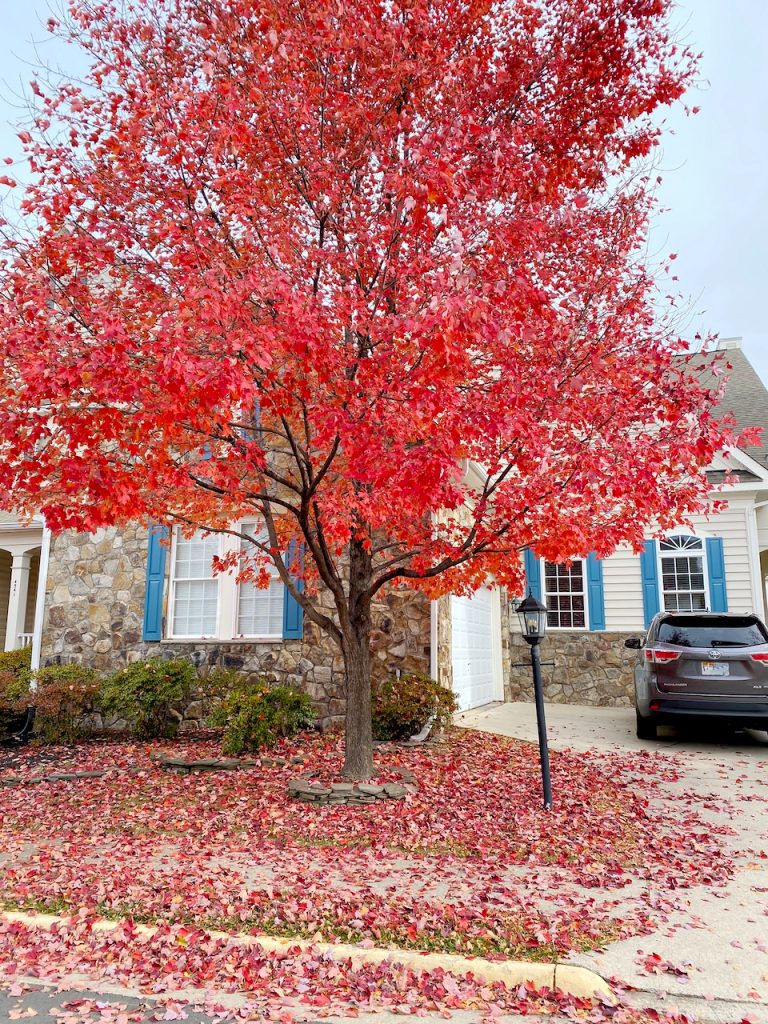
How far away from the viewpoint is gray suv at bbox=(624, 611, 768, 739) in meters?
7.96

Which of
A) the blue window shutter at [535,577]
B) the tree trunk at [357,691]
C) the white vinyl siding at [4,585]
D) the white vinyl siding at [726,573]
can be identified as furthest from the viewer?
the white vinyl siding at [4,585]

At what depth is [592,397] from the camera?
5777 millimetres

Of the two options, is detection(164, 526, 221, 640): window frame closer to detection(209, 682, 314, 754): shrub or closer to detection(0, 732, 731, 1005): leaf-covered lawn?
detection(209, 682, 314, 754): shrub

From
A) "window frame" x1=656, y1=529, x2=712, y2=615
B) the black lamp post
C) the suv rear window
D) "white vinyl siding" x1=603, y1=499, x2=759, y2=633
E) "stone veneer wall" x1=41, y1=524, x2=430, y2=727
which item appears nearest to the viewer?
the black lamp post

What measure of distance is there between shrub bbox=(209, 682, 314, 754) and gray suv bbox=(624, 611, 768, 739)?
4318mm

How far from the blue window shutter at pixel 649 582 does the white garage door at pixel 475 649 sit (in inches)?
107

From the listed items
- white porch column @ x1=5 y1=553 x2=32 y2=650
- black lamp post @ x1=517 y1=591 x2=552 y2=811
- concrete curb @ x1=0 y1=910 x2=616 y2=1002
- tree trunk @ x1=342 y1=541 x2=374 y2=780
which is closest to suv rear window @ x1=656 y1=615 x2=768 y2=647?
black lamp post @ x1=517 y1=591 x2=552 y2=811

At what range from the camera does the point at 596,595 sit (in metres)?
13.2

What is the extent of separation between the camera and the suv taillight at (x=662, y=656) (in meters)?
8.21

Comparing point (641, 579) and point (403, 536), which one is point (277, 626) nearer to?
point (403, 536)

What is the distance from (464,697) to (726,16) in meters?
8.93

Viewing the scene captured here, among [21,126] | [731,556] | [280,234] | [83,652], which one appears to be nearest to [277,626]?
[83,652]

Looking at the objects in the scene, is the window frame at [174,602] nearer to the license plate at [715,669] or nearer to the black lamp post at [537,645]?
the black lamp post at [537,645]

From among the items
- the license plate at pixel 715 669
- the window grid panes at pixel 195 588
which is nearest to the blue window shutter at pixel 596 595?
the license plate at pixel 715 669
